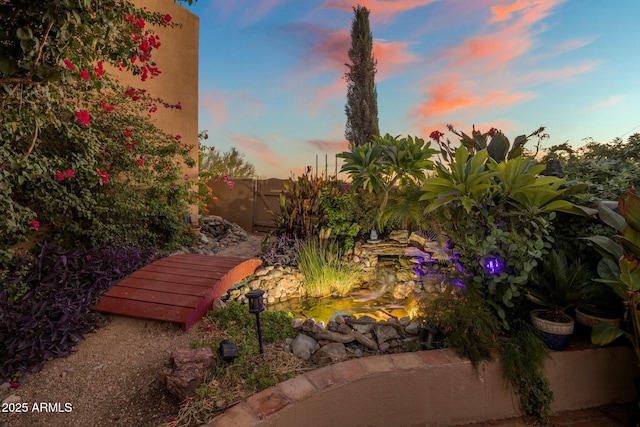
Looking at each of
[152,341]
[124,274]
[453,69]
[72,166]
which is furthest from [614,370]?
[72,166]

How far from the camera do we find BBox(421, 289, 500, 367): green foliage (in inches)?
72.0

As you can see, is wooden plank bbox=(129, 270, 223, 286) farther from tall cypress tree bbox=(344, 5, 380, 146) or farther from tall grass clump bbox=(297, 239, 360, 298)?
tall cypress tree bbox=(344, 5, 380, 146)

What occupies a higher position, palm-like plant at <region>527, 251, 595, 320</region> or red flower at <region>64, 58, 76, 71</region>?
red flower at <region>64, 58, 76, 71</region>

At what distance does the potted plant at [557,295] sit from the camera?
6.09 feet

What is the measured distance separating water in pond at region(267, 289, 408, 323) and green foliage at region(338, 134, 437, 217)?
122 centimetres

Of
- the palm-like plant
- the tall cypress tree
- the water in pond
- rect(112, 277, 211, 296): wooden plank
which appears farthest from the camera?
the tall cypress tree

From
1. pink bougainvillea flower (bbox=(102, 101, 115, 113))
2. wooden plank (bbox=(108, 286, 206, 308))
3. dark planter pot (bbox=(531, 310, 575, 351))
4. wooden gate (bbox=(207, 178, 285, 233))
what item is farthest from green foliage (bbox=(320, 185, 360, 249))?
wooden gate (bbox=(207, 178, 285, 233))

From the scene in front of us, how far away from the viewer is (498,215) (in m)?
2.03

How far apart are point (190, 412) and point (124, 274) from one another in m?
2.18

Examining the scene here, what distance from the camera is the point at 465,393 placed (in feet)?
5.87

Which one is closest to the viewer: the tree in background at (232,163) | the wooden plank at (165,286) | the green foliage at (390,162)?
the wooden plank at (165,286)

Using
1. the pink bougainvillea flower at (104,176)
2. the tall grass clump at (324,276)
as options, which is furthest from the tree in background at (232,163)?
the tall grass clump at (324,276)

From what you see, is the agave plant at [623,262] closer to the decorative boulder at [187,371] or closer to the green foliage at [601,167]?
the green foliage at [601,167]

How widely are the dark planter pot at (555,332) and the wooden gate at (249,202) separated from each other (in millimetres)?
6869
